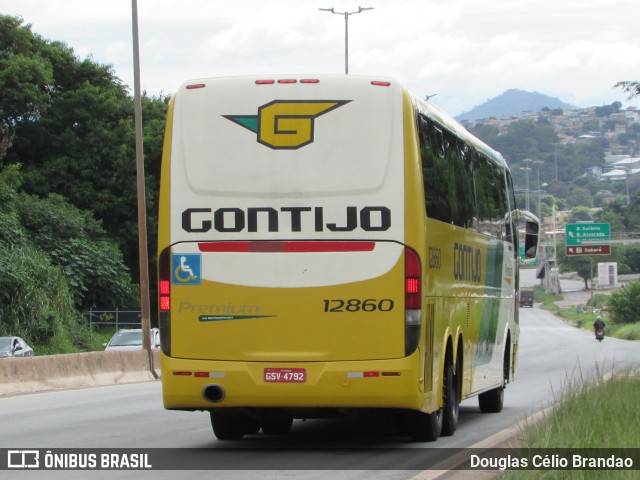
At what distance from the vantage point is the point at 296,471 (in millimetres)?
11633

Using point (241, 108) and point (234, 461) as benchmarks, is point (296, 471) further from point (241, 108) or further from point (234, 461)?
point (241, 108)

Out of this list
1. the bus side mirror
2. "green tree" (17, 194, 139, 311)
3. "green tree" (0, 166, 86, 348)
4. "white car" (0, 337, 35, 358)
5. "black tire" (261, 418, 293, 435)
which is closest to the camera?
"black tire" (261, 418, 293, 435)

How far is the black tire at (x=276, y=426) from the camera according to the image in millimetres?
15422

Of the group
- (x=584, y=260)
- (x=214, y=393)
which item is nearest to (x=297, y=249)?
(x=214, y=393)

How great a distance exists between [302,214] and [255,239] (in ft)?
1.71

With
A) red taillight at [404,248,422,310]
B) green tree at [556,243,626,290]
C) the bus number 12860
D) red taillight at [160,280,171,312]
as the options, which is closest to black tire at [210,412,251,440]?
red taillight at [160,280,171,312]

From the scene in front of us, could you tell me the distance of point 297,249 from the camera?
12586 mm

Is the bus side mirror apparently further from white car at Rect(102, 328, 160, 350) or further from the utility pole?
white car at Rect(102, 328, 160, 350)

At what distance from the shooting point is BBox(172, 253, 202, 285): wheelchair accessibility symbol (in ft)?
41.7

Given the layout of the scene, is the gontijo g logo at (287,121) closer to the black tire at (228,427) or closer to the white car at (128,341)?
the black tire at (228,427)

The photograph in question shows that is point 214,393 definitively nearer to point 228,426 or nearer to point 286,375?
point 286,375

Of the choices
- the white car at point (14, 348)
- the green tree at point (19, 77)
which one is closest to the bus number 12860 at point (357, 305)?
the white car at point (14, 348)

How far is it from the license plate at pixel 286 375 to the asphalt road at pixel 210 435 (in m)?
0.78

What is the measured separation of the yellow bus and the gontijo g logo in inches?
0.5
